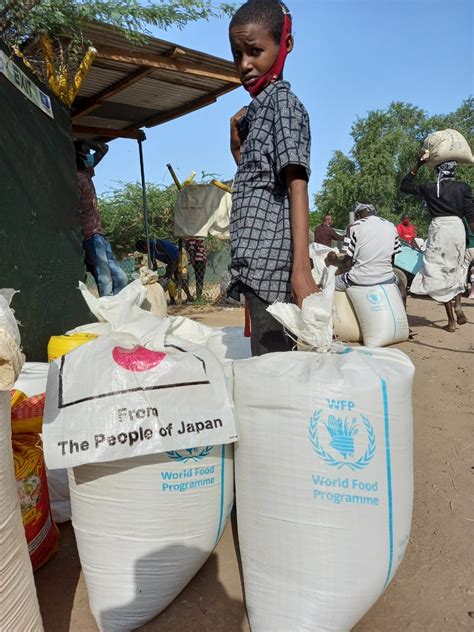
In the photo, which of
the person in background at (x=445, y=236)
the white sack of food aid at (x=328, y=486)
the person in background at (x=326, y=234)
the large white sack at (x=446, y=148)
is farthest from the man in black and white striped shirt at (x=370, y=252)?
the person in background at (x=326, y=234)

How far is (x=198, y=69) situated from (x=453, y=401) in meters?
3.29

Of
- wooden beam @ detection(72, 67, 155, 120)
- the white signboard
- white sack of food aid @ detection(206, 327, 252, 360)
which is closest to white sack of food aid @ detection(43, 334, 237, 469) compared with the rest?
white sack of food aid @ detection(206, 327, 252, 360)

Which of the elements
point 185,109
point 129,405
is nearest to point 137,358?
point 129,405

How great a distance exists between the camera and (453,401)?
2.95 meters

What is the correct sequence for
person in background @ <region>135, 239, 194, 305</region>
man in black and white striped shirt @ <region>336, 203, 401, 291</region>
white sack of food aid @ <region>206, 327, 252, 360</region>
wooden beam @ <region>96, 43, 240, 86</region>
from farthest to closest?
person in background @ <region>135, 239, 194, 305</region> < man in black and white striped shirt @ <region>336, 203, 401, 291</region> < wooden beam @ <region>96, 43, 240, 86</region> < white sack of food aid @ <region>206, 327, 252, 360</region>

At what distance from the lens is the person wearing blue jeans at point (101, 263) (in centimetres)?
398

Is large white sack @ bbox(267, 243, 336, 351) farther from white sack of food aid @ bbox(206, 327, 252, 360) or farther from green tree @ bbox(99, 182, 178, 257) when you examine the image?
green tree @ bbox(99, 182, 178, 257)

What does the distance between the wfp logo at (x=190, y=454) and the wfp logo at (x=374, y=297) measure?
308 cm

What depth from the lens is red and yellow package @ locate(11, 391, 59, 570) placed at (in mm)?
1421

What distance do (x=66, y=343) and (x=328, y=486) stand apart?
160cm

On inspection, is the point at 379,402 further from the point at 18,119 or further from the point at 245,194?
the point at 18,119

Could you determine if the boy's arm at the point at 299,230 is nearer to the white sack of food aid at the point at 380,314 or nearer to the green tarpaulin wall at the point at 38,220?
the green tarpaulin wall at the point at 38,220

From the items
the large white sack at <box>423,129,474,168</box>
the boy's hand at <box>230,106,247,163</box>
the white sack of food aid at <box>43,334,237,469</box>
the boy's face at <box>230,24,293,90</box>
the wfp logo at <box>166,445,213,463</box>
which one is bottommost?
the wfp logo at <box>166,445,213,463</box>

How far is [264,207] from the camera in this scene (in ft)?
5.15
